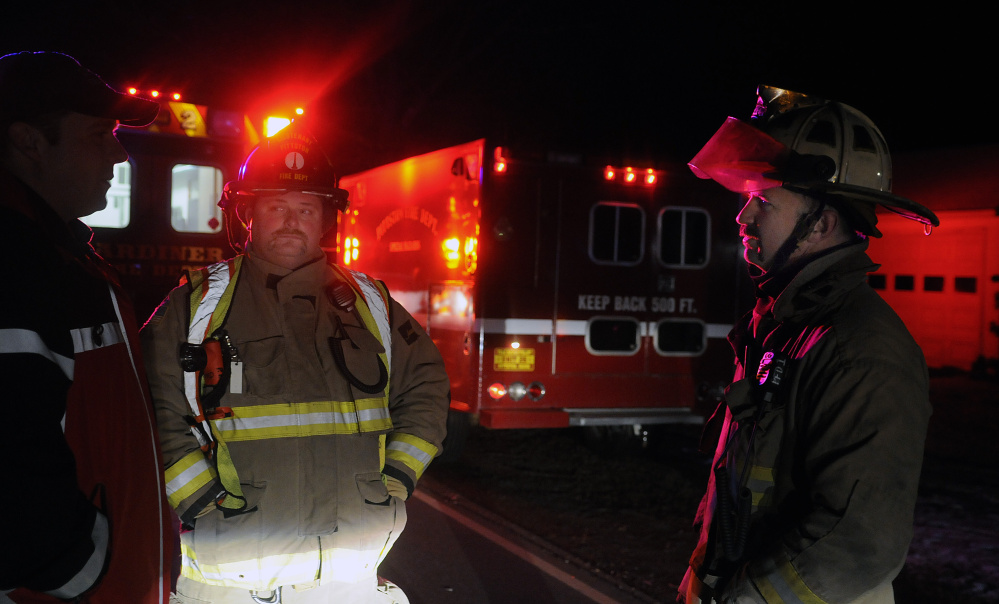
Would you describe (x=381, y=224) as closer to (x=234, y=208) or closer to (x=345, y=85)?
(x=234, y=208)

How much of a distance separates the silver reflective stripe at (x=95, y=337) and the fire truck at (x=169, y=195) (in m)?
5.51

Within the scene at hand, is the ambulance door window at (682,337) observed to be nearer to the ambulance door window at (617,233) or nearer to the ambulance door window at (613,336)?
the ambulance door window at (613,336)

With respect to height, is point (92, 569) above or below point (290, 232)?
below

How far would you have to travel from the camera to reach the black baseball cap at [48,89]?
170cm

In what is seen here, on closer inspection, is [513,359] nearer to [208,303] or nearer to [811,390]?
[208,303]

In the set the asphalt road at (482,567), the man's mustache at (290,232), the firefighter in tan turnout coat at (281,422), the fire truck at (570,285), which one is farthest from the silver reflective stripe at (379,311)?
the fire truck at (570,285)

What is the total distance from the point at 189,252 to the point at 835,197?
252 inches

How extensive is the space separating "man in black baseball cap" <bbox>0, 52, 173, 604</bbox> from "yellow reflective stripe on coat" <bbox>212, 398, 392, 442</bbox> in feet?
1.37

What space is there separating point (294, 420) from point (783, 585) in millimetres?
1364

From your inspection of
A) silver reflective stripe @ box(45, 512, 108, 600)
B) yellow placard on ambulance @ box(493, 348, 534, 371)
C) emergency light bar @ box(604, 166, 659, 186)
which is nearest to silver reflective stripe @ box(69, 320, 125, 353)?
silver reflective stripe @ box(45, 512, 108, 600)

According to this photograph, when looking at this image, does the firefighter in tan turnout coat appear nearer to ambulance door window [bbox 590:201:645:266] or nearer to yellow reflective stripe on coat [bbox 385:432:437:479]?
yellow reflective stripe on coat [bbox 385:432:437:479]

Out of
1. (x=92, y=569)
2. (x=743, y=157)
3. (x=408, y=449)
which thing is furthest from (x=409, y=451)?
(x=743, y=157)

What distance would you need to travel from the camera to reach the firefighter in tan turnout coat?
2193mm

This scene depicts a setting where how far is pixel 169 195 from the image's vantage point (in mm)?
7223
